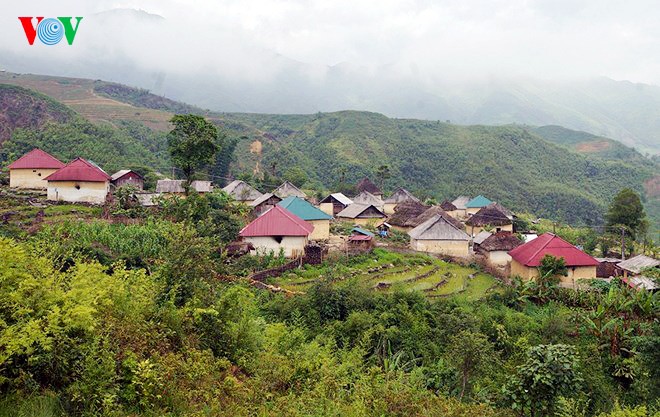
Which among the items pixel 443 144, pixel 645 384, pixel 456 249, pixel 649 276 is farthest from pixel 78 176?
pixel 443 144

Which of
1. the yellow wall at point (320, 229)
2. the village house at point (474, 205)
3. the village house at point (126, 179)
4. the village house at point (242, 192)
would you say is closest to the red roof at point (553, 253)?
the yellow wall at point (320, 229)

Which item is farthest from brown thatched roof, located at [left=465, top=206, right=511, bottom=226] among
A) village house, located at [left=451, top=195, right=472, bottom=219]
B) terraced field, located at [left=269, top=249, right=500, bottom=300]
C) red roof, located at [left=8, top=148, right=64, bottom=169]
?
red roof, located at [left=8, top=148, right=64, bottom=169]

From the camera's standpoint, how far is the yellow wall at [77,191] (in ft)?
104

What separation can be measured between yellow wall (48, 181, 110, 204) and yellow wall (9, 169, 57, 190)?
4.54 metres

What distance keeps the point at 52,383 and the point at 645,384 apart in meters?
16.5

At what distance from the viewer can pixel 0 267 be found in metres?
6.07

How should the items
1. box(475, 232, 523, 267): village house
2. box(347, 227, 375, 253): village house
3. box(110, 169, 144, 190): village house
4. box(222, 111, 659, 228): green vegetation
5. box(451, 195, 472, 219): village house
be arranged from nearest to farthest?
box(347, 227, 375, 253): village house < box(475, 232, 523, 267): village house < box(110, 169, 144, 190): village house < box(451, 195, 472, 219): village house < box(222, 111, 659, 228): green vegetation

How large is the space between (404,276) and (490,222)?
79.8 feet

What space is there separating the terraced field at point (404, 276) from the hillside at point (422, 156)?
4232 cm

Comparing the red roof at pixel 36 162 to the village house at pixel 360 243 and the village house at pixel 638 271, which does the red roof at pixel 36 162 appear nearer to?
the village house at pixel 360 243

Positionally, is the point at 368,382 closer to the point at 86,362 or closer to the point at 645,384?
the point at 86,362

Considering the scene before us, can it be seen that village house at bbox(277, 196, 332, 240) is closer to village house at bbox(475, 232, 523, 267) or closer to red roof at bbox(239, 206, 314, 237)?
red roof at bbox(239, 206, 314, 237)

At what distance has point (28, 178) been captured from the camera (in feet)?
116

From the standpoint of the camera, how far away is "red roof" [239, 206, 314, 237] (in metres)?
28.1
